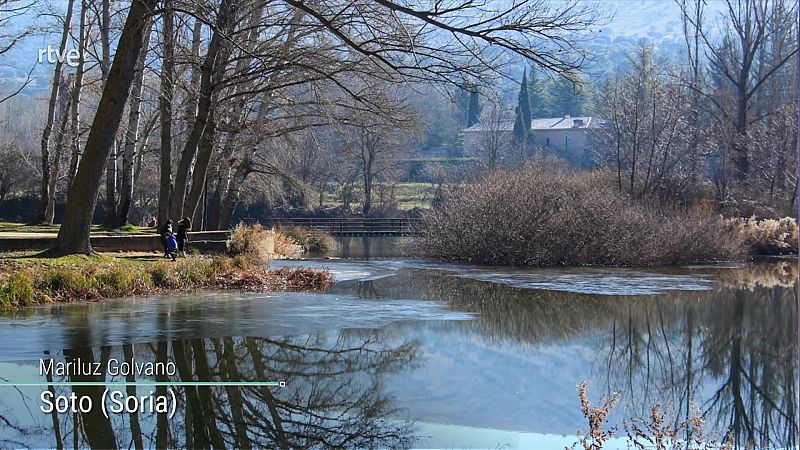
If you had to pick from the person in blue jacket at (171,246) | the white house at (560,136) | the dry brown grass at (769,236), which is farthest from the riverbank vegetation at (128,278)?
the white house at (560,136)

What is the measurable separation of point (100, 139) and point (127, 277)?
3.00 metres

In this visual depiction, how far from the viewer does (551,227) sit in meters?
33.1

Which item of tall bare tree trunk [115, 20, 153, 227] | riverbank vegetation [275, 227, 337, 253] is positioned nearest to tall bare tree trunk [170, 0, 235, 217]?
tall bare tree trunk [115, 20, 153, 227]

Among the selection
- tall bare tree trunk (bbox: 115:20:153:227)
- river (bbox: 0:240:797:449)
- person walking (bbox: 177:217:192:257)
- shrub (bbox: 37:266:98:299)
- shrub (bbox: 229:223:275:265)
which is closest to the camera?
river (bbox: 0:240:797:449)

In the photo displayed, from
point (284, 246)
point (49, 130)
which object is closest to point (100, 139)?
point (49, 130)

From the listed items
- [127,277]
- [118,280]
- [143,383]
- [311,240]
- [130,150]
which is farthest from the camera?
[311,240]

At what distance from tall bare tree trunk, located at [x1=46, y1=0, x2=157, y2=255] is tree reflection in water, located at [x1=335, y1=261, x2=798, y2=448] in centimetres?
655

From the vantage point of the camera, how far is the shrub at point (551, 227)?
1305 inches

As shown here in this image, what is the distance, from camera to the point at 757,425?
11016 millimetres

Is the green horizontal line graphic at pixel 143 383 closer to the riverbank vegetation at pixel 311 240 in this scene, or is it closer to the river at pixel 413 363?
the river at pixel 413 363

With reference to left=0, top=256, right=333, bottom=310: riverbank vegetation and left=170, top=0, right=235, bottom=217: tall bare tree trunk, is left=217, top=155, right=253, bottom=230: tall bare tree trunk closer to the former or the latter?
left=170, top=0, right=235, bottom=217: tall bare tree trunk

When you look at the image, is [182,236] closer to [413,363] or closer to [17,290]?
[17,290]

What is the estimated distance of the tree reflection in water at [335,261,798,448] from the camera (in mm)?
11734

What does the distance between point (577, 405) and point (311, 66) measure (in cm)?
1335
